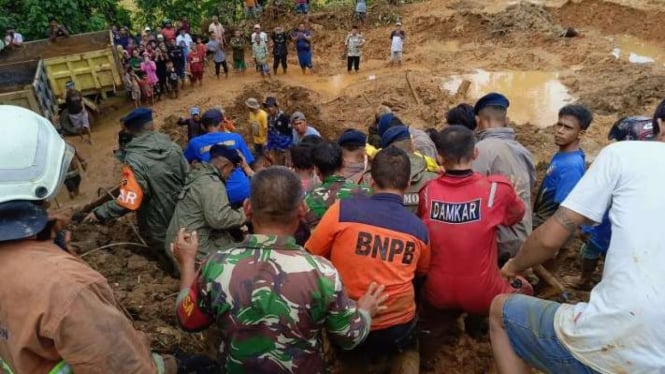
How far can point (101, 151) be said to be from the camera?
1085 cm

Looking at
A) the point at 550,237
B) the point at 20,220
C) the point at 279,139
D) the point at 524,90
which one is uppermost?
the point at 20,220

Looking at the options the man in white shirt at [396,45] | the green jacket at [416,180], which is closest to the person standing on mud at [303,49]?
the man in white shirt at [396,45]

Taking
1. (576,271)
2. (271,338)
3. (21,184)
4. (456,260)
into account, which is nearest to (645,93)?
(576,271)

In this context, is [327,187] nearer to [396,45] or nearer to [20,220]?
[20,220]

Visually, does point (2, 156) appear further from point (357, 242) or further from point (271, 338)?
point (357, 242)

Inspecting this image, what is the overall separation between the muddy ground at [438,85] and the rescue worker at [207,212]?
1.87ft

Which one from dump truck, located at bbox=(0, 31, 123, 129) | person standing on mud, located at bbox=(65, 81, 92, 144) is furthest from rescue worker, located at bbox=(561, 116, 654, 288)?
person standing on mud, located at bbox=(65, 81, 92, 144)

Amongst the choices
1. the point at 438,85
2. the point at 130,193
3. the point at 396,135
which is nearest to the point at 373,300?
the point at 396,135

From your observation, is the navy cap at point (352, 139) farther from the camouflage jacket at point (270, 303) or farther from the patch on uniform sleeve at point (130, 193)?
the camouflage jacket at point (270, 303)

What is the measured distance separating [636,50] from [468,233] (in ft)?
52.6

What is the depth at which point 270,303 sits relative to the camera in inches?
83.7

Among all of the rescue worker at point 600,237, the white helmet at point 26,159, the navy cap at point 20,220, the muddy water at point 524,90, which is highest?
the white helmet at point 26,159

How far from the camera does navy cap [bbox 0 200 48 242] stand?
1644 mm

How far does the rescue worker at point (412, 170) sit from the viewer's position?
3453 millimetres
